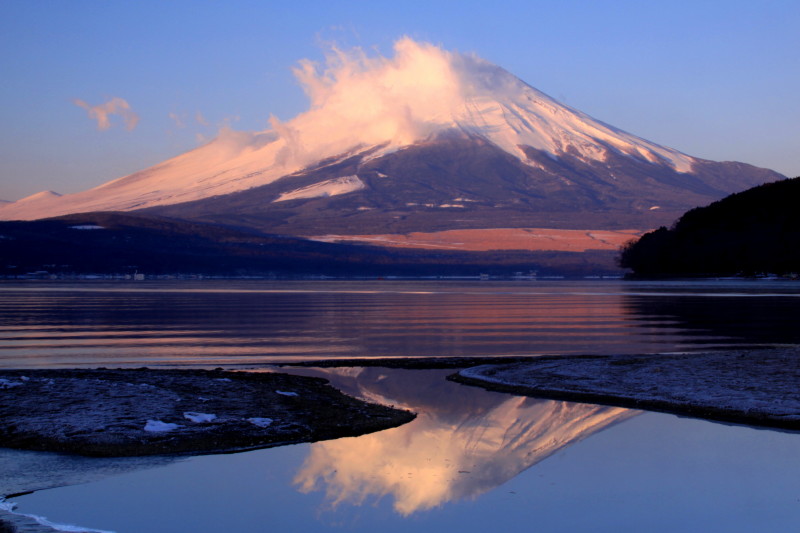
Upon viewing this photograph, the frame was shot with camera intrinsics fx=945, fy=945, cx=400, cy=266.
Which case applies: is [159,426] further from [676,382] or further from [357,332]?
[357,332]

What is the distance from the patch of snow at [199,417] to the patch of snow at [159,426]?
452 mm

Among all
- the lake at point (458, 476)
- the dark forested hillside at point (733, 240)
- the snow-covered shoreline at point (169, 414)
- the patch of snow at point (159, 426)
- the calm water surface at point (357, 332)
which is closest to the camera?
the lake at point (458, 476)

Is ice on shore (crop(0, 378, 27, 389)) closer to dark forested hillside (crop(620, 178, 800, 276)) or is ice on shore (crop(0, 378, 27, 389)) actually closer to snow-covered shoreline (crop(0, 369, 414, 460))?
snow-covered shoreline (crop(0, 369, 414, 460))

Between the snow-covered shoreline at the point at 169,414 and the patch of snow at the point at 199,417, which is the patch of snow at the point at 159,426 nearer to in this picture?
the snow-covered shoreline at the point at 169,414

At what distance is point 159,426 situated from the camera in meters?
13.6

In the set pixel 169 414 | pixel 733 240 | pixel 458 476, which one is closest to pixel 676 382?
pixel 458 476

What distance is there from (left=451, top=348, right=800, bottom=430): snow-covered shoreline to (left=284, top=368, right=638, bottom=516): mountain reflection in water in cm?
78

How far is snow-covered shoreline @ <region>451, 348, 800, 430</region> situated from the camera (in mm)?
15211

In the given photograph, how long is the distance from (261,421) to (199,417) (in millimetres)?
941

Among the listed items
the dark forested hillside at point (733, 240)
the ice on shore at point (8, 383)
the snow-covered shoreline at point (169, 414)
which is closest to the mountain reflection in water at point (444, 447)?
the snow-covered shoreline at point (169, 414)

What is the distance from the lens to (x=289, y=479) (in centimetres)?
1147

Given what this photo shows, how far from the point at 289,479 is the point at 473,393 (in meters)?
6.89

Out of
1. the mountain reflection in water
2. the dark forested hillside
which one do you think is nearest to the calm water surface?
the mountain reflection in water

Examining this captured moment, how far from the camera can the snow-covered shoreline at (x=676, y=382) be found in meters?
15.2
